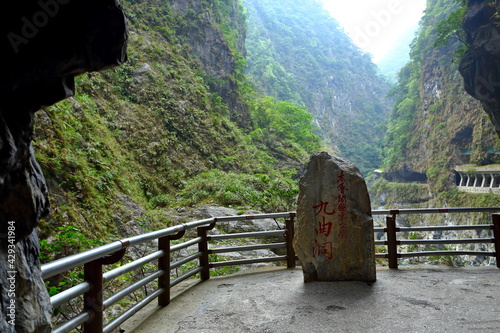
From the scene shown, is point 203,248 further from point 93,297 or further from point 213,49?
point 213,49

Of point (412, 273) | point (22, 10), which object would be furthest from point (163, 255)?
point (412, 273)

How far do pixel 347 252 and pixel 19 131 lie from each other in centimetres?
406

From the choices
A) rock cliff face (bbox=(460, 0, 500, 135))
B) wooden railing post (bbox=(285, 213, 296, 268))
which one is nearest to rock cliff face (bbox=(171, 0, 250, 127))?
rock cliff face (bbox=(460, 0, 500, 135))

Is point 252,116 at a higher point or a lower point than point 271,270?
higher

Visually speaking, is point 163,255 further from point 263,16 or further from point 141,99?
point 263,16

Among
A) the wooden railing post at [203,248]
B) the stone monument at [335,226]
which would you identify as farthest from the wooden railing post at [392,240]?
the wooden railing post at [203,248]

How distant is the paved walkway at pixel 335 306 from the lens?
10.4ft

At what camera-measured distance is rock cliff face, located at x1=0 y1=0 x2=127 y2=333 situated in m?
1.54

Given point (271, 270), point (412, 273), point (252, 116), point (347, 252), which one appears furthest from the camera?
point (252, 116)

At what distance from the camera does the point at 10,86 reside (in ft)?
5.13

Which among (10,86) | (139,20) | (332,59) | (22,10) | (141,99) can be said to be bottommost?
(10,86)

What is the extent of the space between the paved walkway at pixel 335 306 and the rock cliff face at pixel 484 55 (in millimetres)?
21653

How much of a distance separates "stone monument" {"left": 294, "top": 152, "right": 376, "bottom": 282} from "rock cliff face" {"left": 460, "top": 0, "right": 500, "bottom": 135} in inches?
875

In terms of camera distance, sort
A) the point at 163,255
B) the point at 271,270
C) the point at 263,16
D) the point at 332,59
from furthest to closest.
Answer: the point at 332,59 → the point at 263,16 → the point at 271,270 → the point at 163,255
